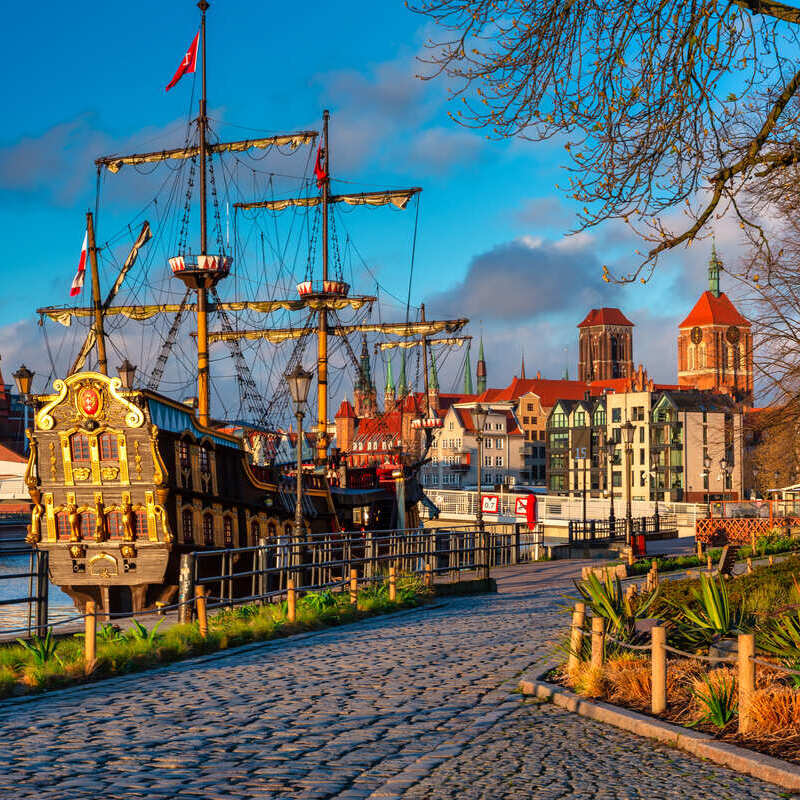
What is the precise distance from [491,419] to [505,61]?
5300 inches

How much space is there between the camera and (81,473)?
32.3 m

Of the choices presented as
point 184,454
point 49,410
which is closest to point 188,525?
point 184,454

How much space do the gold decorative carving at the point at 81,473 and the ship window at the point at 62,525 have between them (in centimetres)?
136

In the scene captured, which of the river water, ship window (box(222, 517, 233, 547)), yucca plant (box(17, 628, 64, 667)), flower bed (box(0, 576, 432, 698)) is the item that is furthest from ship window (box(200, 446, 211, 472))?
yucca plant (box(17, 628, 64, 667))

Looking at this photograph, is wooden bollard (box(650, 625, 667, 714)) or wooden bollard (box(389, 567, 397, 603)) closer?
wooden bollard (box(650, 625, 667, 714))

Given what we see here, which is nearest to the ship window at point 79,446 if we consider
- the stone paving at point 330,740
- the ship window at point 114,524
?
the ship window at point 114,524

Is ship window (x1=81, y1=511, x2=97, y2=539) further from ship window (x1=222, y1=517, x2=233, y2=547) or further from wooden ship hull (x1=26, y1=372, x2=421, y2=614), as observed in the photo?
ship window (x1=222, y1=517, x2=233, y2=547)

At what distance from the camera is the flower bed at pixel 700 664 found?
8430 millimetres

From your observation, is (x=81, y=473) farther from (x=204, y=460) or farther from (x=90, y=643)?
(x=90, y=643)

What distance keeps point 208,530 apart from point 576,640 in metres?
24.2

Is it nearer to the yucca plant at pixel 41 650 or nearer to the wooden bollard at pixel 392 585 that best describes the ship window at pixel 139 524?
the wooden bollard at pixel 392 585

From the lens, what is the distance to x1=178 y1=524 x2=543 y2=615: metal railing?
1659cm

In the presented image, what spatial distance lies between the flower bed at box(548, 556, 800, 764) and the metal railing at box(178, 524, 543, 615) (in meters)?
5.79

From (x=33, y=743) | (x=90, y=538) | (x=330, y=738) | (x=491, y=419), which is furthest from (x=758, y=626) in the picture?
(x=491, y=419)
